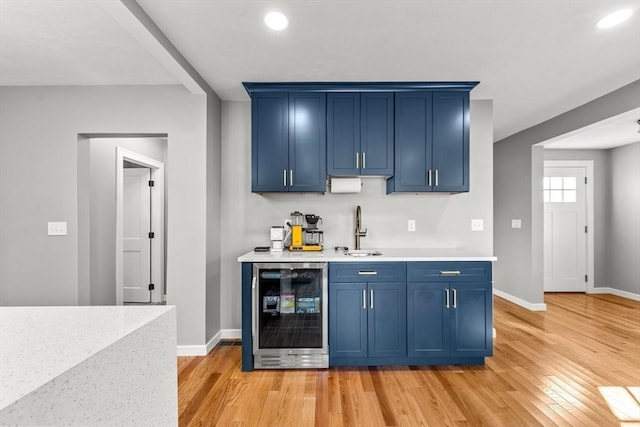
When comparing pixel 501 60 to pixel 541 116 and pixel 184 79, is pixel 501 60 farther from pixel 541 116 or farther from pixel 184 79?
pixel 184 79

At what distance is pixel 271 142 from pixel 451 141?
5.61ft

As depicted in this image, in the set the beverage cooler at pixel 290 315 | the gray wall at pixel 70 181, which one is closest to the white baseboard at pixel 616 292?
the beverage cooler at pixel 290 315

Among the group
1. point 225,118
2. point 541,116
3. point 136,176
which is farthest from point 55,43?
point 541,116

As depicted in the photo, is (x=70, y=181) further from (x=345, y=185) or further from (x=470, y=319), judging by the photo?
(x=470, y=319)

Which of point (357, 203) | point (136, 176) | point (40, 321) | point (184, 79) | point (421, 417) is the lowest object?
point (421, 417)

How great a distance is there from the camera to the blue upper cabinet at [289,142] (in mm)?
2986

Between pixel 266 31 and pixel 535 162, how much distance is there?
408 cm

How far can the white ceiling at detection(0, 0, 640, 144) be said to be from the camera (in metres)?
1.95

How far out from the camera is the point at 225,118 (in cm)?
336

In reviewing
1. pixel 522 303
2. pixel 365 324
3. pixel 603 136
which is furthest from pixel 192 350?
pixel 603 136

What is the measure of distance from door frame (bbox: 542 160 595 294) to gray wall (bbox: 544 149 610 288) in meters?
0.08

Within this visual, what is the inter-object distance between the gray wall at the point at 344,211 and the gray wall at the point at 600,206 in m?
3.10

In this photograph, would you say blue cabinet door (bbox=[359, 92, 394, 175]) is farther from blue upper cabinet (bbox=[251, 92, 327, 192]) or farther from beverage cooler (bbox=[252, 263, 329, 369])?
beverage cooler (bbox=[252, 263, 329, 369])

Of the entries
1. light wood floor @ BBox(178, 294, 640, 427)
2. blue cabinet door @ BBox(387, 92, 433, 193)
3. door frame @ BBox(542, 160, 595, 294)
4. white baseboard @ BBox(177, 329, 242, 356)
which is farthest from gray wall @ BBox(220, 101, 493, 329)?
door frame @ BBox(542, 160, 595, 294)
